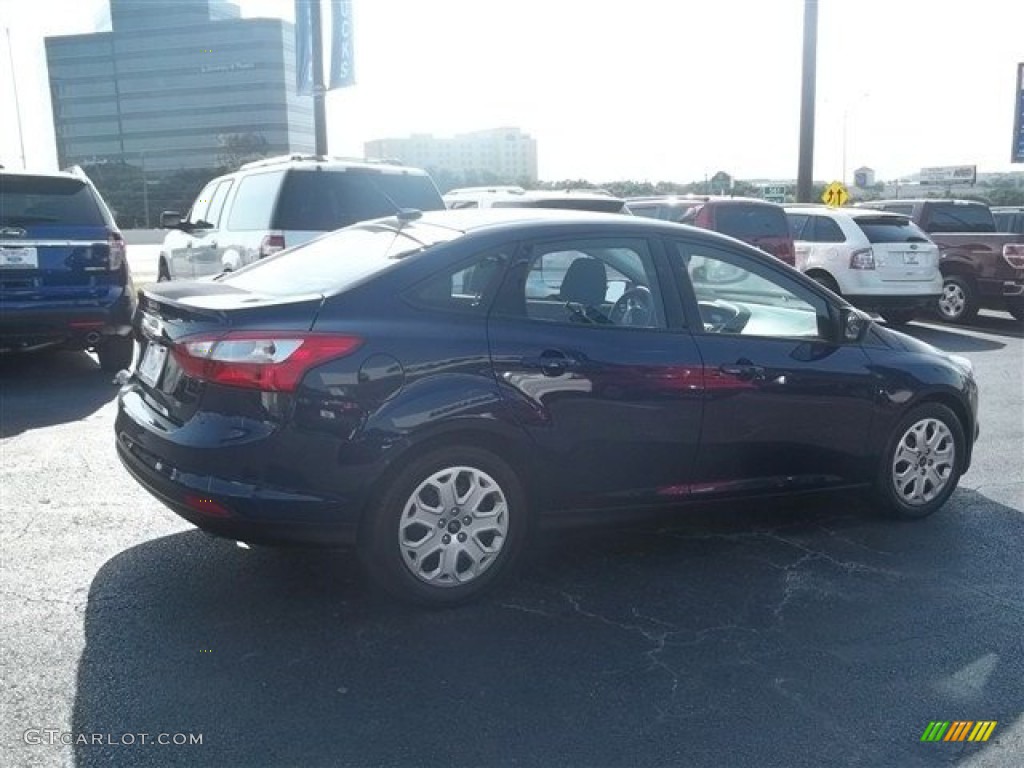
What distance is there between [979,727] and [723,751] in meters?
0.92

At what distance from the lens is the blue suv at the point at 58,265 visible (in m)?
8.20

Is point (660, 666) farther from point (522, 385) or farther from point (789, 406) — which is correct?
point (789, 406)

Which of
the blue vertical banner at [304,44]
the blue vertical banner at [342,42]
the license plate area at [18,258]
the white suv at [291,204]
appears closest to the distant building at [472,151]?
the blue vertical banner at [304,44]

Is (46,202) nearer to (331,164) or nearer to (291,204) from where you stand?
(291,204)

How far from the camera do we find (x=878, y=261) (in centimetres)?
1352

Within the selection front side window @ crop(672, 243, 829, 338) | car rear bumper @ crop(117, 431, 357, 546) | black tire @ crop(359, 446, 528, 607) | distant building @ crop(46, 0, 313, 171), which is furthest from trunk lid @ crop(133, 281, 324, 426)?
distant building @ crop(46, 0, 313, 171)

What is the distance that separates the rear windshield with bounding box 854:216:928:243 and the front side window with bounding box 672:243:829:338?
9.36 m

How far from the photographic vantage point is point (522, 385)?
4137 millimetres

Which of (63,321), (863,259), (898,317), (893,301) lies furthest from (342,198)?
(898,317)

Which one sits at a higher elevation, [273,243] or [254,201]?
[254,201]

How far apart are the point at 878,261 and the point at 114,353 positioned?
32.3 feet

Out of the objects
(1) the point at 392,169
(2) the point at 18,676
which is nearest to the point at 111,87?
(1) the point at 392,169

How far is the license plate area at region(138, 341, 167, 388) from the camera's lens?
4176 millimetres

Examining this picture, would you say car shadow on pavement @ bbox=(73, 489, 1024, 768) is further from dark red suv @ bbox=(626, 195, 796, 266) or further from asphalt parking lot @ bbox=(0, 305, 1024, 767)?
dark red suv @ bbox=(626, 195, 796, 266)
